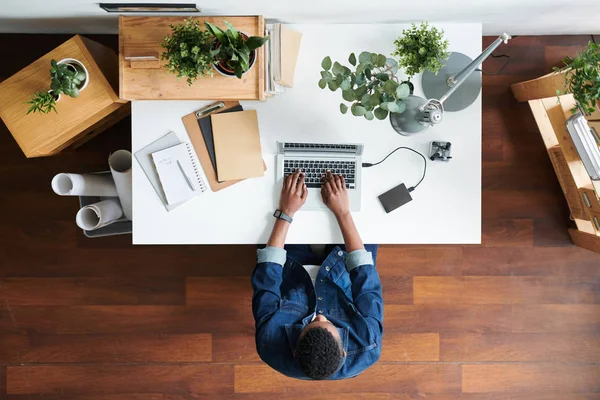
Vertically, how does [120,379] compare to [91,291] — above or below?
below

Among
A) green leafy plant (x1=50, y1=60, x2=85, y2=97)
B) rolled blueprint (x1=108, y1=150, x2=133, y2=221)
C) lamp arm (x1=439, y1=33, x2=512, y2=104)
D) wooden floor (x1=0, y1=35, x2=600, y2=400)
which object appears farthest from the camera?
wooden floor (x1=0, y1=35, x2=600, y2=400)

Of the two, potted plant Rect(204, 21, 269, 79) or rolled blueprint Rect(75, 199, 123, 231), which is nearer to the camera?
potted plant Rect(204, 21, 269, 79)

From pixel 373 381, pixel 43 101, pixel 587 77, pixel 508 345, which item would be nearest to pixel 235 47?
pixel 43 101

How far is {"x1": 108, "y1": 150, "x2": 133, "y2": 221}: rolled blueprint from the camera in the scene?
166 centimetres

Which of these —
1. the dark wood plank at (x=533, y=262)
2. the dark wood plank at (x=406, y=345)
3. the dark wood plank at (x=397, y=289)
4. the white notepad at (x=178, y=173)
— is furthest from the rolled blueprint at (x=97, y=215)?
the dark wood plank at (x=533, y=262)

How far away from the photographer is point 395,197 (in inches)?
63.0

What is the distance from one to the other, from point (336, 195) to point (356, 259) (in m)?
0.24

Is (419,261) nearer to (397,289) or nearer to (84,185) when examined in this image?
(397,289)

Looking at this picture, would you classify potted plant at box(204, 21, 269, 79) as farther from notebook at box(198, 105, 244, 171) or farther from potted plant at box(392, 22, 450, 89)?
potted plant at box(392, 22, 450, 89)

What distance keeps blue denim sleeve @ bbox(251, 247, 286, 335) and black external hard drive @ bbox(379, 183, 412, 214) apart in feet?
1.32

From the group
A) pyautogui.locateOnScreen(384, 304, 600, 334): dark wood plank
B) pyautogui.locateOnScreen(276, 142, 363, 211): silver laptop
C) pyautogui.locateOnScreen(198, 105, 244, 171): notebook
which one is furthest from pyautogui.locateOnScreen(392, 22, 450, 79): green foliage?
pyautogui.locateOnScreen(384, 304, 600, 334): dark wood plank

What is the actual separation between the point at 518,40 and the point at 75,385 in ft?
8.91

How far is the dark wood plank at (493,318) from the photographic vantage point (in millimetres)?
2234

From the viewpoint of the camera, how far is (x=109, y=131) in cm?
210
